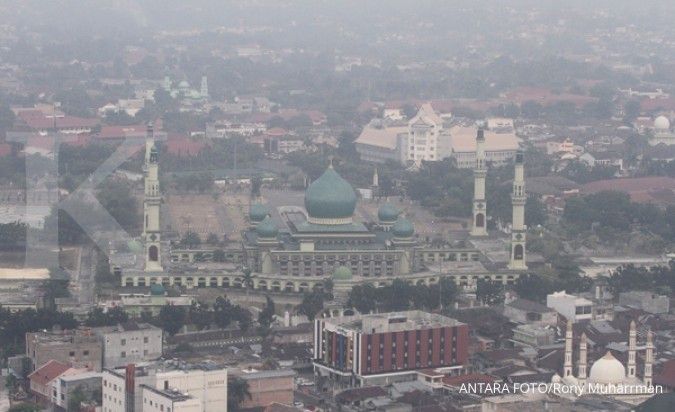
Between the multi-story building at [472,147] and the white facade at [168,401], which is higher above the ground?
the multi-story building at [472,147]

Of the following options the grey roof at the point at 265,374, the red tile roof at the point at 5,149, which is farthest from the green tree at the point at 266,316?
the red tile roof at the point at 5,149

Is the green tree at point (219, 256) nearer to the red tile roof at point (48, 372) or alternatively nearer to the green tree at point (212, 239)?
the green tree at point (212, 239)

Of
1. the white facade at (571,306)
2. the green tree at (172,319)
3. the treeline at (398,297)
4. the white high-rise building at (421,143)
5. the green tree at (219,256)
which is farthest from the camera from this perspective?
the white high-rise building at (421,143)

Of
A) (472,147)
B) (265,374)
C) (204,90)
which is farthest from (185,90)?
(265,374)

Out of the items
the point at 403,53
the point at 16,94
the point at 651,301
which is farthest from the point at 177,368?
the point at 403,53

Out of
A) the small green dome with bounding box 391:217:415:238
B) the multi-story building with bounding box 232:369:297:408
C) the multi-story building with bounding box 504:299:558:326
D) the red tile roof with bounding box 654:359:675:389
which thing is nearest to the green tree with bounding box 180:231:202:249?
the small green dome with bounding box 391:217:415:238

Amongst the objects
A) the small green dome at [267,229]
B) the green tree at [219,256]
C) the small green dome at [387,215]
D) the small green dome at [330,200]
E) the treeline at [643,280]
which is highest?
the small green dome at [330,200]
